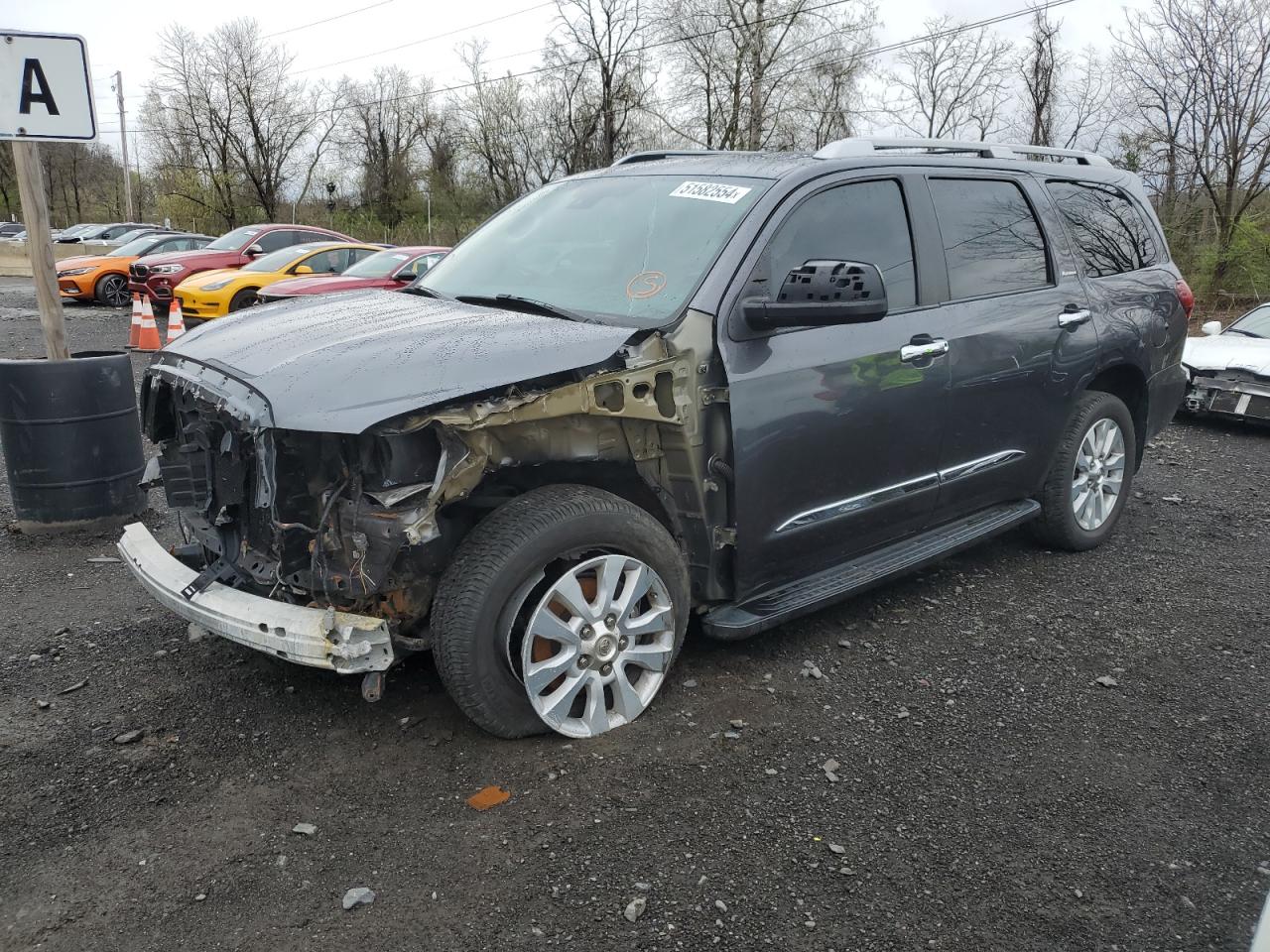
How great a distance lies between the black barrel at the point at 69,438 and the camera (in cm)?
504

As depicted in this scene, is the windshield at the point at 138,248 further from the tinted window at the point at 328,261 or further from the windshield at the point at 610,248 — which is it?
the windshield at the point at 610,248

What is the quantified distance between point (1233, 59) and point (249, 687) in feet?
63.6

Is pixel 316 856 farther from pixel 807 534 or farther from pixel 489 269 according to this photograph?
pixel 489 269

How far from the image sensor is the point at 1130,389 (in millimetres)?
5312

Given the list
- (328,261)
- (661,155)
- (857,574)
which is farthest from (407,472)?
(328,261)

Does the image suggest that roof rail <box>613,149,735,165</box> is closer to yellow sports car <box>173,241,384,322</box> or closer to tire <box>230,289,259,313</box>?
yellow sports car <box>173,241,384,322</box>

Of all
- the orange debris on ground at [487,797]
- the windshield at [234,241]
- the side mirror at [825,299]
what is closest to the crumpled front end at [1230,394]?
the side mirror at [825,299]

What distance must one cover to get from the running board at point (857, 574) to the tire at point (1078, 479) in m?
0.22

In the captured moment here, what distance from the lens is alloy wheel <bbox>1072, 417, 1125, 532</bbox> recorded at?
5.00 m

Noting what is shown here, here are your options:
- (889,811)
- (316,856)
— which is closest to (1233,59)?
(889,811)

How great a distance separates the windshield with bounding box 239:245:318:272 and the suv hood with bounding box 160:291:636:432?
12.1m

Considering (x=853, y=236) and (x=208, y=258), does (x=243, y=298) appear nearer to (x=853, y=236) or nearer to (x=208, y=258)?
(x=208, y=258)

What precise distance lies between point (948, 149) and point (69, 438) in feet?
15.4

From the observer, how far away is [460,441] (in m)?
2.90
